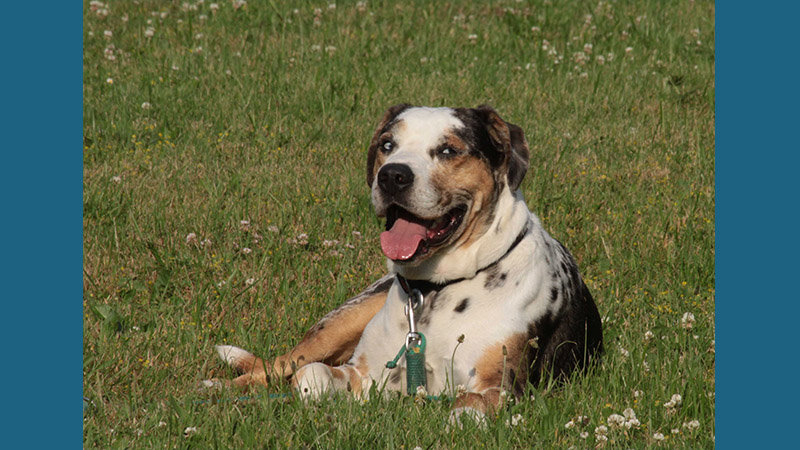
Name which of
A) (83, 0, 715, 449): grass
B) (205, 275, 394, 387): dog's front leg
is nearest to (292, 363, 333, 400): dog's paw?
(83, 0, 715, 449): grass

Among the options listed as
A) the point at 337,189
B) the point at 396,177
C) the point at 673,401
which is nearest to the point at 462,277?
the point at 396,177

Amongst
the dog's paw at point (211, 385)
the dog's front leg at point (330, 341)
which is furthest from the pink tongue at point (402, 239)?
the dog's paw at point (211, 385)

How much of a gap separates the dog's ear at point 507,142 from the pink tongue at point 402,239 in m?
0.65

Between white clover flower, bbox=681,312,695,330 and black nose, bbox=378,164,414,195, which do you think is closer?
black nose, bbox=378,164,414,195

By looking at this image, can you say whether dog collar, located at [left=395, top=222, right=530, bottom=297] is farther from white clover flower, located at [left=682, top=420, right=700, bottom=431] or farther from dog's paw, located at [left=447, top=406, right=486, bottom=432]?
white clover flower, located at [left=682, top=420, right=700, bottom=431]

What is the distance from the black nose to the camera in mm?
5035

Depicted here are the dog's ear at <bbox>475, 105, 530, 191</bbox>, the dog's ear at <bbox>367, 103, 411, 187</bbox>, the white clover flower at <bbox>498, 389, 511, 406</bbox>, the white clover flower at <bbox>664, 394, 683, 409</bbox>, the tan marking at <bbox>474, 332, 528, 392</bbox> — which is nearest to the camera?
the white clover flower at <bbox>498, 389, 511, 406</bbox>

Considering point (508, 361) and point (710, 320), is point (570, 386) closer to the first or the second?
point (508, 361)

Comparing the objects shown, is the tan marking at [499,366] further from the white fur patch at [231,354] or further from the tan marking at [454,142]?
the white fur patch at [231,354]

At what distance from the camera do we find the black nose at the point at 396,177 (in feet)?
16.5

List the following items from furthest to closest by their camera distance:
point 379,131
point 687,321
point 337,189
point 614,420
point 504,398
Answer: point 337,189
point 687,321
point 379,131
point 504,398
point 614,420

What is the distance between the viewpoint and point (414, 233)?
17.2 feet

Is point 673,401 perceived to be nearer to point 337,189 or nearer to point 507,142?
point 507,142

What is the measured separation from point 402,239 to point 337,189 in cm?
348
